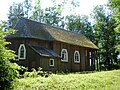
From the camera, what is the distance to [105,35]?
5950 cm

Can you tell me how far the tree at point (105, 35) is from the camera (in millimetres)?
58781

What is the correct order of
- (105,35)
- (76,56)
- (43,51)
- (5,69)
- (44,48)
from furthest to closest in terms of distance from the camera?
(105,35) < (76,56) < (44,48) < (43,51) < (5,69)

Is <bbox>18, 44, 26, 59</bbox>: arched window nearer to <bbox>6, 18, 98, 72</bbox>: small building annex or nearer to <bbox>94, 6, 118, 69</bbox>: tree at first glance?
<bbox>6, 18, 98, 72</bbox>: small building annex

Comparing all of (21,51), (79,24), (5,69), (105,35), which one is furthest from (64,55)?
(79,24)

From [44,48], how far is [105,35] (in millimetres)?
28196

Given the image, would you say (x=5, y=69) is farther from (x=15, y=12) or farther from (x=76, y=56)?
(x=15, y=12)

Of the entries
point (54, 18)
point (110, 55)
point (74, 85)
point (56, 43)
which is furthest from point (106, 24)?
point (74, 85)

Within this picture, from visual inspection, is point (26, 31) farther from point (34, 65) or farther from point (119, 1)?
point (119, 1)

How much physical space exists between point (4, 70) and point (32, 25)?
26982mm

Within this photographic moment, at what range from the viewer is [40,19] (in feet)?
211

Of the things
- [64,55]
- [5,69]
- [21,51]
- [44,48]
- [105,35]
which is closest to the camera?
[5,69]

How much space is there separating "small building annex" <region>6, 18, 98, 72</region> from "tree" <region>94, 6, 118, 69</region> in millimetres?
17770

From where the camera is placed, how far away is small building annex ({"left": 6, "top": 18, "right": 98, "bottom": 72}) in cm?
3188

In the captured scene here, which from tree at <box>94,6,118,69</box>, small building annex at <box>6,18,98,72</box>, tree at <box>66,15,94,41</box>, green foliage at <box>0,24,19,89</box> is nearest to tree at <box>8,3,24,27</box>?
tree at <box>66,15,94,41</box>
